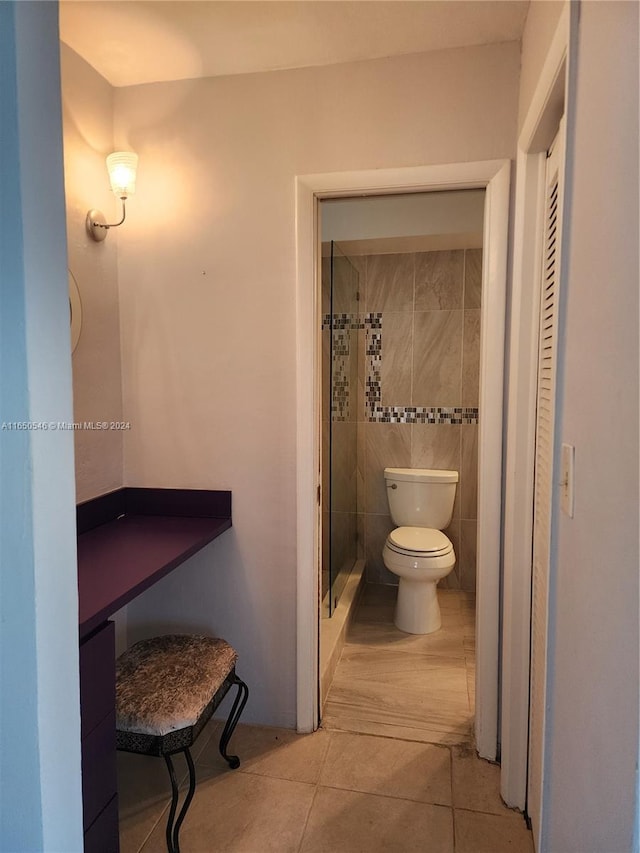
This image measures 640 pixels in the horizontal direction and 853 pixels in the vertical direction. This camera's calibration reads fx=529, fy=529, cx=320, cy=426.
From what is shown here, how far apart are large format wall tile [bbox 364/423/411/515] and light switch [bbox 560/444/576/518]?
2.35m

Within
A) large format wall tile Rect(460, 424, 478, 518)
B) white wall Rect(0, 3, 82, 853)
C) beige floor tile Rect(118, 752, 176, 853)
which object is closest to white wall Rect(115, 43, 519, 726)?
beige floor tile Rect(118, 752, 176, 853)

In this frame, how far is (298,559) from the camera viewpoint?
1.99 meters

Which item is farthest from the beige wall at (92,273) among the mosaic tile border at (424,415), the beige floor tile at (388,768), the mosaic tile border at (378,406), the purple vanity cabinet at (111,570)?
the mosaic tile border at (424,415)

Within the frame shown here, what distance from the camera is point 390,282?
3.32 metres

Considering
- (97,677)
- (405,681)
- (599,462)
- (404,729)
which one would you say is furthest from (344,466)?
(599,462)

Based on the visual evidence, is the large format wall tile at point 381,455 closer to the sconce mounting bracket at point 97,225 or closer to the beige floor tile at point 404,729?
the beige floor tile at point 404,729

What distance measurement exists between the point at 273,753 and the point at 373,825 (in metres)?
0.45

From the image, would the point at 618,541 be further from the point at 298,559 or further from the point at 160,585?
the point at 160,585

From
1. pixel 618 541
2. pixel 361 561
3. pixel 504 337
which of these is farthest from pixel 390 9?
pixel 361 561

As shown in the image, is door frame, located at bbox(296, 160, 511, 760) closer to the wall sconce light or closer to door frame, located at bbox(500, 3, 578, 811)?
door frame, located at bbox(500, 3, 578, 811)

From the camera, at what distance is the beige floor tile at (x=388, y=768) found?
175 centimetres

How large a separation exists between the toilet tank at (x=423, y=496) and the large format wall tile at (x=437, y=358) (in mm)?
473

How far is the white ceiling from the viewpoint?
5.12 ft

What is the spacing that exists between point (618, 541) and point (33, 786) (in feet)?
3.28
